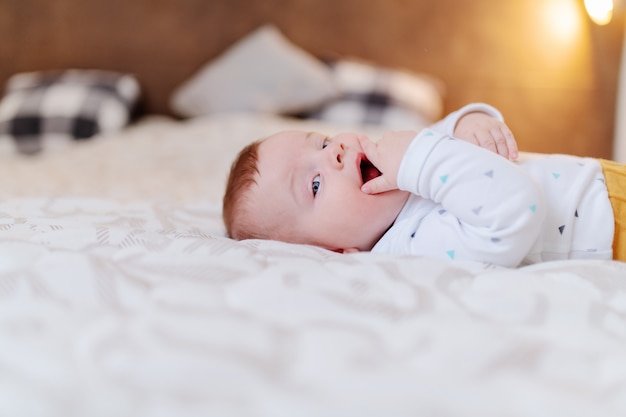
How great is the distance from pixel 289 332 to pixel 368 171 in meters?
0.52

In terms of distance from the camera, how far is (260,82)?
103 inches

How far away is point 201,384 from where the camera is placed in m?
0.56

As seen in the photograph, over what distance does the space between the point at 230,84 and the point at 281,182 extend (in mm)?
1687

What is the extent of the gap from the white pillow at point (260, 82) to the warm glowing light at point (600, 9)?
1.12 m

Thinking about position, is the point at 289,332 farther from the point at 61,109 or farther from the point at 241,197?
the point at 61,109

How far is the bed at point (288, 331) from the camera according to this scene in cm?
55

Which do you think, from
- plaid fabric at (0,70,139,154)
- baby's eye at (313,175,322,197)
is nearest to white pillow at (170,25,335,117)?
plaid fabric at (0,70,139,154)

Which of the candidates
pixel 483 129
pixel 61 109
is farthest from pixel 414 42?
pixel 483 129

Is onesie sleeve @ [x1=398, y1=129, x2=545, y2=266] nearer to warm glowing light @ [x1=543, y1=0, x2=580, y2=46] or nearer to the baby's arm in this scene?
the baby's arm

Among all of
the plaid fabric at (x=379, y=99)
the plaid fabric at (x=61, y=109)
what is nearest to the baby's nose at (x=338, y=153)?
the plaid fabric at (x=379, y=99)

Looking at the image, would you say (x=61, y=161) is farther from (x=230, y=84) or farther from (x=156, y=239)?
(x=156, y=239)

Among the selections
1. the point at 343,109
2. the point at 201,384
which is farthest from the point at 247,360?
the point at 343,109

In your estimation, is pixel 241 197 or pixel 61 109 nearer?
pixel 241 197

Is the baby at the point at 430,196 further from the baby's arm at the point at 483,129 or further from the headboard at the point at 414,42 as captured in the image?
the headboard at the point at 414,42
